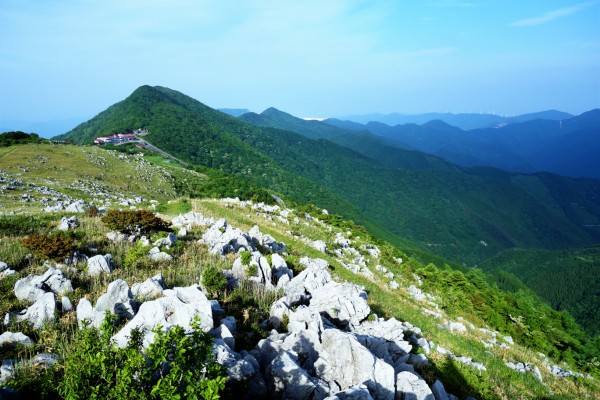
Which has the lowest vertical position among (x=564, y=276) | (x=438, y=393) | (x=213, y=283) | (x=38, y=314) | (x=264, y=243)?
(x=564, y=276)

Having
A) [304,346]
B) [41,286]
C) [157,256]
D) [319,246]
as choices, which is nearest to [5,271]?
[41,286]

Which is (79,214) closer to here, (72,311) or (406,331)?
(72,311)

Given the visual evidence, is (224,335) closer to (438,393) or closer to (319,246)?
(438,393)

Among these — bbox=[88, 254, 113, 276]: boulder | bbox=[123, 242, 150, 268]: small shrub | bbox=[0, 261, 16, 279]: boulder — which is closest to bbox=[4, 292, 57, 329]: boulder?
bbox=[88, 254, 113, 276]: boulder

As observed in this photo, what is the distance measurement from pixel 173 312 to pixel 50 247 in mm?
7206

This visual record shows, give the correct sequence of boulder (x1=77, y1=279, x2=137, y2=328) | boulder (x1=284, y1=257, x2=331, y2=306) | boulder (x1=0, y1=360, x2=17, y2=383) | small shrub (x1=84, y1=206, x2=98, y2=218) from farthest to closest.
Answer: small shrub (x1=84, y1=206, x2=98, y2=218), boulder (x1=284, y1=257, x2=331, y2=306), boulder (x1=77, y1=279, x2=137, y2=328), boulder (x1=0, y1=360, x2=17, y2=383)

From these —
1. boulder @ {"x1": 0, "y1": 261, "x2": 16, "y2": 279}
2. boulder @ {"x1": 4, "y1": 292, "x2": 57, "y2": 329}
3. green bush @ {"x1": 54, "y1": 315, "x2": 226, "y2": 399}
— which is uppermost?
green bush @ {"x1": 54, "y1": 315, "x2": 226, "y2": 399}

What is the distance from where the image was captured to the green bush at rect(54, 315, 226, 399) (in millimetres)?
5078

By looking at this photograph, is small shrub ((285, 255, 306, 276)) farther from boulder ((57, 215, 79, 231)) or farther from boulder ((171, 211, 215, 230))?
boulder ((57, 215, 79, 231))

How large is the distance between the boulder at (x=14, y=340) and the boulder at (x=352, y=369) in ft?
23.1

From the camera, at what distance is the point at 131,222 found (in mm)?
17312

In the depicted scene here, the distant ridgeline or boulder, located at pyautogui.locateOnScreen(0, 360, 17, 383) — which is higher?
the distant ridgeline

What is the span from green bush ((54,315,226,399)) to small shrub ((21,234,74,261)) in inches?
335

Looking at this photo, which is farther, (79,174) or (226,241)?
(79,174)
